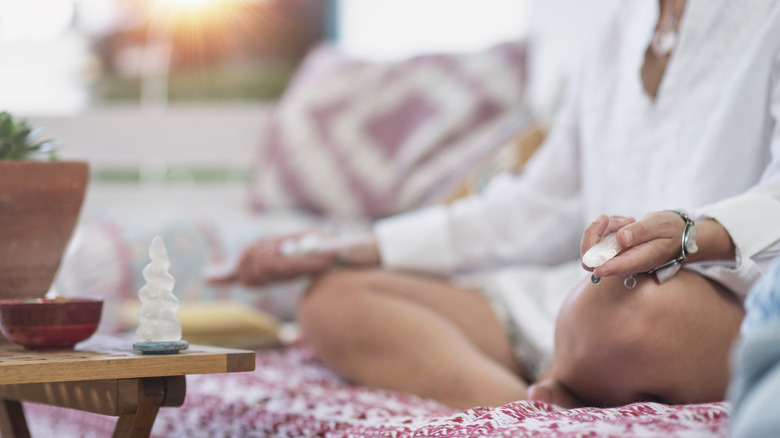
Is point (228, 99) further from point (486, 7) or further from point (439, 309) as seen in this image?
point (439, 309)

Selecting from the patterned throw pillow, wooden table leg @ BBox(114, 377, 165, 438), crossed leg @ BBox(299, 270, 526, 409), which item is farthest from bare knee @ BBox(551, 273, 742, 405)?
the patterned throw pillow

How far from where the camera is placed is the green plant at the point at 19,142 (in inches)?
43.2

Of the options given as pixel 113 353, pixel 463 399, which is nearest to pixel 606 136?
pixel 463 399

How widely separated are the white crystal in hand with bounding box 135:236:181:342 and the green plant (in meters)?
0.32

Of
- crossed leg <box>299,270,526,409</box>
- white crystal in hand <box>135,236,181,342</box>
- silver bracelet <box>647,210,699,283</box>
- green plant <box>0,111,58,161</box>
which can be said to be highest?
green plant <box>0,111,58,161</box>

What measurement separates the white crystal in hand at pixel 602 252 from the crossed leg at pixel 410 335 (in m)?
0.45

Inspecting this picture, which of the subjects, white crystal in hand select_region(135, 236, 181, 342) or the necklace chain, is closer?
white crystal in hand select_region(135, 236, 181, 342)

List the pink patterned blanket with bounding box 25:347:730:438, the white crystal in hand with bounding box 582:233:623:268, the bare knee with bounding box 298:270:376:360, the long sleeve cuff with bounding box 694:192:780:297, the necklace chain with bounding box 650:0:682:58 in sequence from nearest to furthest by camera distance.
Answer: the pink patterned blanket with bounding box 25:347:730:438
the white crystal in hand with bounding box 582:233:623:268
the long sleeve cuff with bounding box 694:192:780:297
the necklace chain with bounding box 650:0:682:58
the bare knee with bounding box 298:270:376:360

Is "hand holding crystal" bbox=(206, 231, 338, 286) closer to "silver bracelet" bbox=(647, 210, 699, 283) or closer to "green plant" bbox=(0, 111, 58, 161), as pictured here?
"green plant" bbox=(0, 111, 58, 161)

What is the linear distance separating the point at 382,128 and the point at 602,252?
5.98 ft

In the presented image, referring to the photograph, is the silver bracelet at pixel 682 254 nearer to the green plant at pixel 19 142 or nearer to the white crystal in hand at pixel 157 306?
the white crystal in hand at pixel 157 306

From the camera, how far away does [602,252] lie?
807mm

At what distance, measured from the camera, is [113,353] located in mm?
889

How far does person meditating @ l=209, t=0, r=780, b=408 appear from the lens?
0.87 metres
